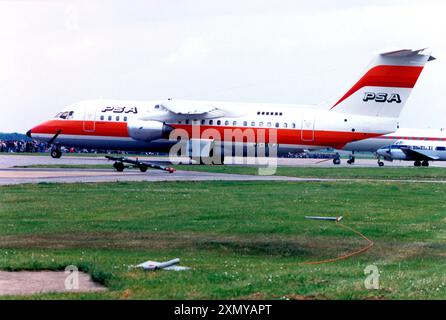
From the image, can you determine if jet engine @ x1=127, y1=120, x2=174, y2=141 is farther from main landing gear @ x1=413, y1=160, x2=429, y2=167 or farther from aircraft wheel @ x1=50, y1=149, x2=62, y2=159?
main landing gear @ x1=413, y1=160, x2=429, y2=167

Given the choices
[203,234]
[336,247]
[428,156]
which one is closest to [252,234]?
[203,234]

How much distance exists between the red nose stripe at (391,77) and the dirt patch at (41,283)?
41757mm

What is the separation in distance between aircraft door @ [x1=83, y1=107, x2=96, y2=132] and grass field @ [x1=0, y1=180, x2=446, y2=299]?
21972 millimetres

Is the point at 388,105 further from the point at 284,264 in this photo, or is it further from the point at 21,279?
the point at 21,279

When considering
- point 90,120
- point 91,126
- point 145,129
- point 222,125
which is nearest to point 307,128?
point 222,125

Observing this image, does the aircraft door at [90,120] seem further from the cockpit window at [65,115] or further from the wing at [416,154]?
the wing at [416,154]

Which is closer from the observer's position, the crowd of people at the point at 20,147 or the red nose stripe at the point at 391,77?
the red nose stripe at the point at 391,77

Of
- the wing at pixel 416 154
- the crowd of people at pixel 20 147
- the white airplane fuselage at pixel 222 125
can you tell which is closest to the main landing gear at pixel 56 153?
the white airplane fuselage at pixel 222 125

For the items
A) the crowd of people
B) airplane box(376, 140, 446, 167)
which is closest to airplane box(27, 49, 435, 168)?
airplane box(376, 140, 446, 167)

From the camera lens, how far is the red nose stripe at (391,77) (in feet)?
166

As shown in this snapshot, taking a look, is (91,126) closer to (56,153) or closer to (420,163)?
(56,153)

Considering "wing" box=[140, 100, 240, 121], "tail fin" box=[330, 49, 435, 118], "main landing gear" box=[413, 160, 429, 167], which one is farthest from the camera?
"main landing gear" box=[413, 160, 429, 167]

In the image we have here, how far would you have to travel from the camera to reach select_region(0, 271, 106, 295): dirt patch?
1087 centimetres

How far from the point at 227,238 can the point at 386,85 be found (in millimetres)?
36341
